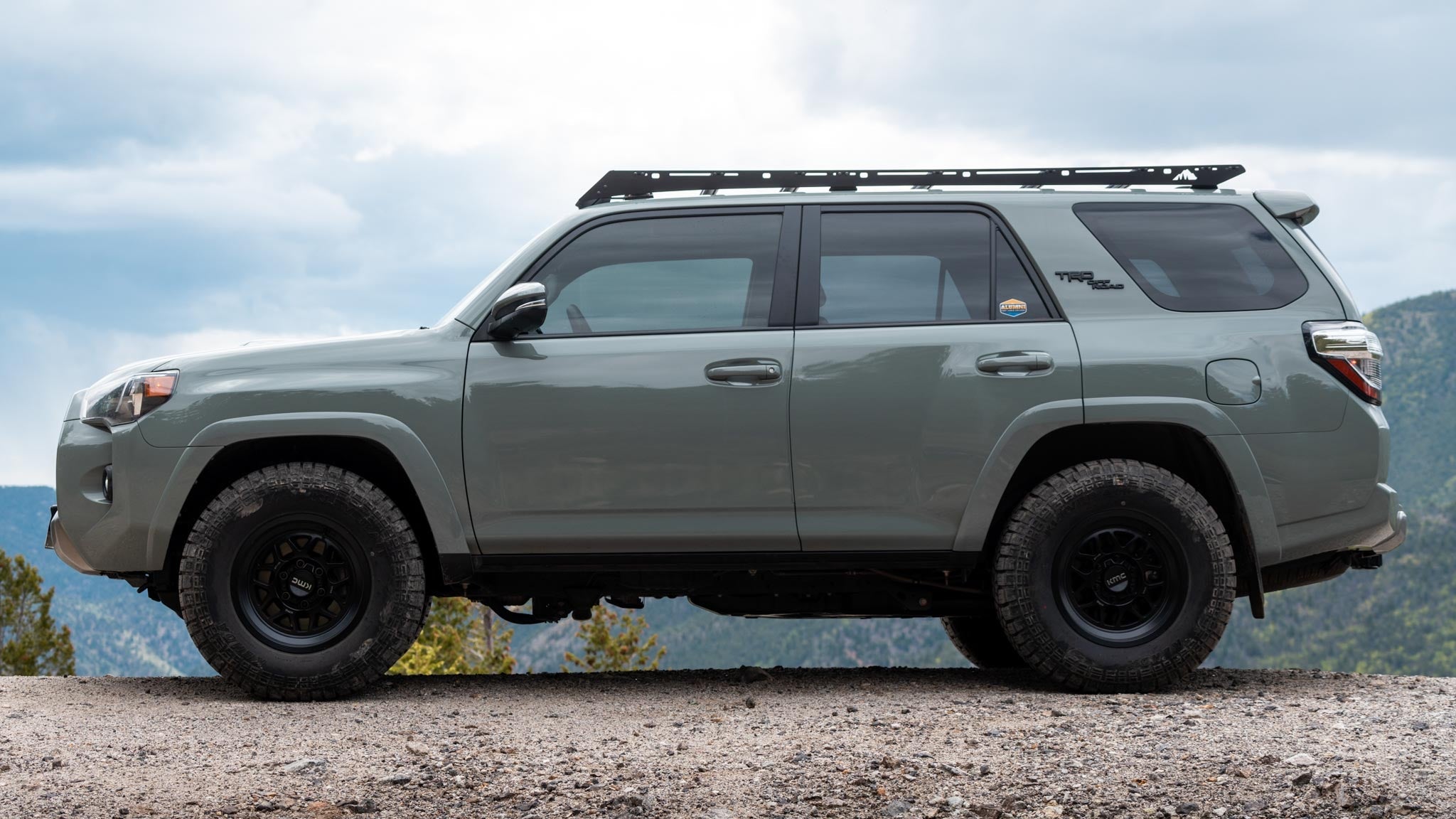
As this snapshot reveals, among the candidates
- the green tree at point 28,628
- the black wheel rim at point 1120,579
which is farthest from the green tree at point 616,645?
the black wheel rim at point 1120,579

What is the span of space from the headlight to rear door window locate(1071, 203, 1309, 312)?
157 inches

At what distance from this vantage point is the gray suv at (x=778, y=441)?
508 cm

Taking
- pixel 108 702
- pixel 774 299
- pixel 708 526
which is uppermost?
pixel 774 299

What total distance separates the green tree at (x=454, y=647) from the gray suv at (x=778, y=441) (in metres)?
22.2

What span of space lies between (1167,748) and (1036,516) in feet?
3.86

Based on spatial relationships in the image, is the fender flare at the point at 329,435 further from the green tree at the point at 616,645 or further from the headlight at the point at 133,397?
the green tree at the point at 616,645

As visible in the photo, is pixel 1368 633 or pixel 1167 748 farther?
pixel 1368 633

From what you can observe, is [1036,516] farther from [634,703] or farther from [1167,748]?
[634,703]

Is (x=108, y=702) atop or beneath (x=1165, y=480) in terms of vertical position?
beneath

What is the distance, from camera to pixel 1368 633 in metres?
108

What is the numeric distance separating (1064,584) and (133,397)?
3.96 meters

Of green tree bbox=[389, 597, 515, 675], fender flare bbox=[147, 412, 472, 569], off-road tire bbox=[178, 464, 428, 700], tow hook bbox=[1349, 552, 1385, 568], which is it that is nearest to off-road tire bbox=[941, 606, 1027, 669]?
tow hook bbox=[1349, 552, 1385, 568]

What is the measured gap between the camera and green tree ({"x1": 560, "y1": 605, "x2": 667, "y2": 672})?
28859 millimetres

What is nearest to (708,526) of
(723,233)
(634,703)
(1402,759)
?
(634,703)
